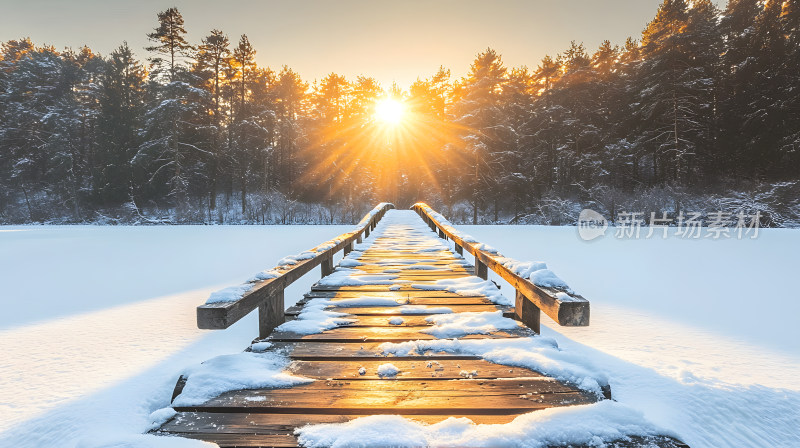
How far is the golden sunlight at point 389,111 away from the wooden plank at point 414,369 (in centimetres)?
4024

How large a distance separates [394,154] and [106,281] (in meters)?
33.5

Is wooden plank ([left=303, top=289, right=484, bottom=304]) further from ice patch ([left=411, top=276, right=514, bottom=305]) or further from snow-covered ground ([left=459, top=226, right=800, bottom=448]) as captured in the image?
snow-covered ground ([left=459, top=226, right=800, bottom=448])

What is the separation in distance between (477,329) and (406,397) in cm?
113

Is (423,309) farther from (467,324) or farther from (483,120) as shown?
(483,120)

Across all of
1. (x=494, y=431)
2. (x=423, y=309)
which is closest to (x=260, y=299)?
(x=423, y=309)

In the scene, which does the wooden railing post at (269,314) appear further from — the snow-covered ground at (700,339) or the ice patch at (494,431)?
the snow-covered ground at (700,339)

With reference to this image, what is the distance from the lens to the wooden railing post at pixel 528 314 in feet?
9.33

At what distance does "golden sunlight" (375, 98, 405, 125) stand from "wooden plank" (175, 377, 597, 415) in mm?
40529

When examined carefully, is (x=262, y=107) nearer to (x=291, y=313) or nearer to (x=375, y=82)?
(x=375, y=82)

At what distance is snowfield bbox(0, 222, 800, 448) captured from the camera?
2234mm

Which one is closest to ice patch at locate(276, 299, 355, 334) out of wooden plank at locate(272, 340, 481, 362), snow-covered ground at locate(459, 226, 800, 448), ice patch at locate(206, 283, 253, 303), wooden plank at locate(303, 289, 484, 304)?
wooden plank at locate(272, 340, 481, 362)

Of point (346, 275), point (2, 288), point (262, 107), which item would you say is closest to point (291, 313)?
point (346, 275)

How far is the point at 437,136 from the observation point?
32562mm

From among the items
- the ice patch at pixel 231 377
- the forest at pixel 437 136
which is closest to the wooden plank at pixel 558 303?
the ice patch at pixel 231 377
